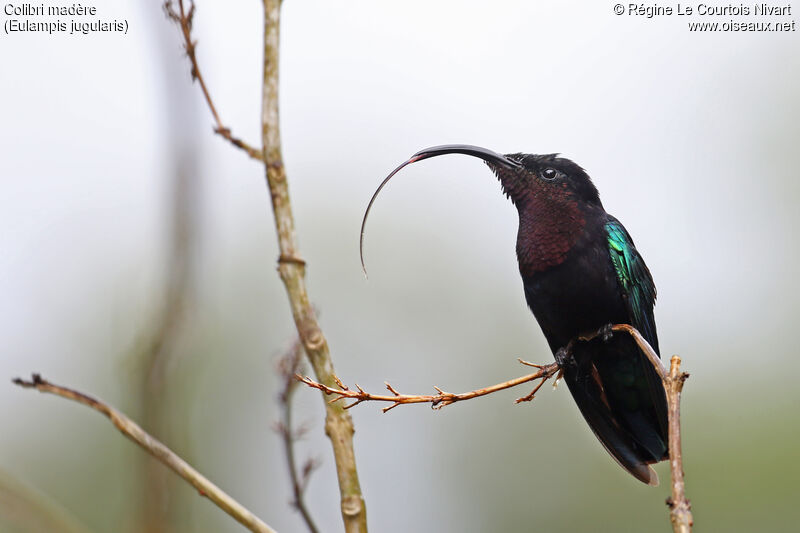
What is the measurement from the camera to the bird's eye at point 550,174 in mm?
4246

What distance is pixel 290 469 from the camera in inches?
102

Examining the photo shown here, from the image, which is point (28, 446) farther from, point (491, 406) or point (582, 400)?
point (582, 400)

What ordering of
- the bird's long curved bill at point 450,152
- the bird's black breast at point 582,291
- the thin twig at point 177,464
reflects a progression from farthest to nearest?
the bird's black breast at point 582,291
the bird's long curved bill at point 450,152
the thin twig at point 177,464

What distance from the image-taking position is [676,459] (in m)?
1.70

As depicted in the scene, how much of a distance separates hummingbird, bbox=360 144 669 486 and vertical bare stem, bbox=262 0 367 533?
76.0 inches

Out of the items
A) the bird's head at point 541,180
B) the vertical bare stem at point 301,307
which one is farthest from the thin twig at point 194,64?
the bird's head at point 541,180

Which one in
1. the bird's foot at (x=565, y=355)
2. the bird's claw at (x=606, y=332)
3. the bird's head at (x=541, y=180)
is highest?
the bird's head at (x=541, y=180)

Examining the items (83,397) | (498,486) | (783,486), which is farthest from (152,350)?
(498,486)

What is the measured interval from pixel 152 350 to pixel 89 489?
9651 mm

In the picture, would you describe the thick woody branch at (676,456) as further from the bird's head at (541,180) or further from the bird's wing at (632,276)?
the bird's head at (541,180)

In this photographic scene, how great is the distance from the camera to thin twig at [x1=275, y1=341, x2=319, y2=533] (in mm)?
2594

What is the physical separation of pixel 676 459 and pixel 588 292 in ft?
7.86

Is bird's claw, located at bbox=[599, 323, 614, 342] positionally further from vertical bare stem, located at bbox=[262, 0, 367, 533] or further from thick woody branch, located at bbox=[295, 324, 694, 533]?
vertical bare stem, located at bbox=[262, 0, 367, 533]

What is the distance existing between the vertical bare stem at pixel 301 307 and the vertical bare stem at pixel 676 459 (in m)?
0.77
